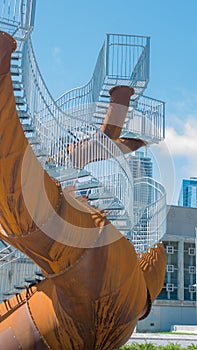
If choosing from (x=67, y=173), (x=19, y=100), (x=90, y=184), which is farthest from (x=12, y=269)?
(x=19, y=100)

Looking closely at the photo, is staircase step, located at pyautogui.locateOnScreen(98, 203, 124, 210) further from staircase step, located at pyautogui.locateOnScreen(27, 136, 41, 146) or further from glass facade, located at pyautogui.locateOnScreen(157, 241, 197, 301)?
glass facade, located at pyautogui.locateOnScreen(157, 241, 197, 301)

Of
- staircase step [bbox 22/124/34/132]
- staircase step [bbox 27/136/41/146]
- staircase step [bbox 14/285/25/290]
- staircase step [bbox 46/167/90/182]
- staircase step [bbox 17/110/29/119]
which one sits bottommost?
staircase step [bbox 14/285/25/290]

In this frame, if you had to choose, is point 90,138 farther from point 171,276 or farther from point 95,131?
point 171,276

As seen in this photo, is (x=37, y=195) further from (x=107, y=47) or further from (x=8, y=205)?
(x=107, y=47)

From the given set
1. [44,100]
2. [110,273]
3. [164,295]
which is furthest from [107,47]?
[164,295]

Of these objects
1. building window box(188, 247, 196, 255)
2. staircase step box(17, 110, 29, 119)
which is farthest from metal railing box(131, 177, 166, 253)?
building window box(188, 247, 196, 255)

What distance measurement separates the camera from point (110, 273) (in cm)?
738

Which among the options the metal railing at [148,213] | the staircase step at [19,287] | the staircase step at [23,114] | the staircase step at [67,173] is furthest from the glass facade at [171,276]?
the staircase step at [23,114]

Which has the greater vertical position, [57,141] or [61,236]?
[57,141]

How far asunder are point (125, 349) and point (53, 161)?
5.52 m

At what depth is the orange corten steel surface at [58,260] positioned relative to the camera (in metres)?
6.01

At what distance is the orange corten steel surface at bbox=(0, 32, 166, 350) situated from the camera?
6008 millimetres

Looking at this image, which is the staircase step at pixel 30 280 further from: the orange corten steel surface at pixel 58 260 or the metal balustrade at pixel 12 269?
the orange corten steel surface at pixel 58 260

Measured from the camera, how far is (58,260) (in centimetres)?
704
